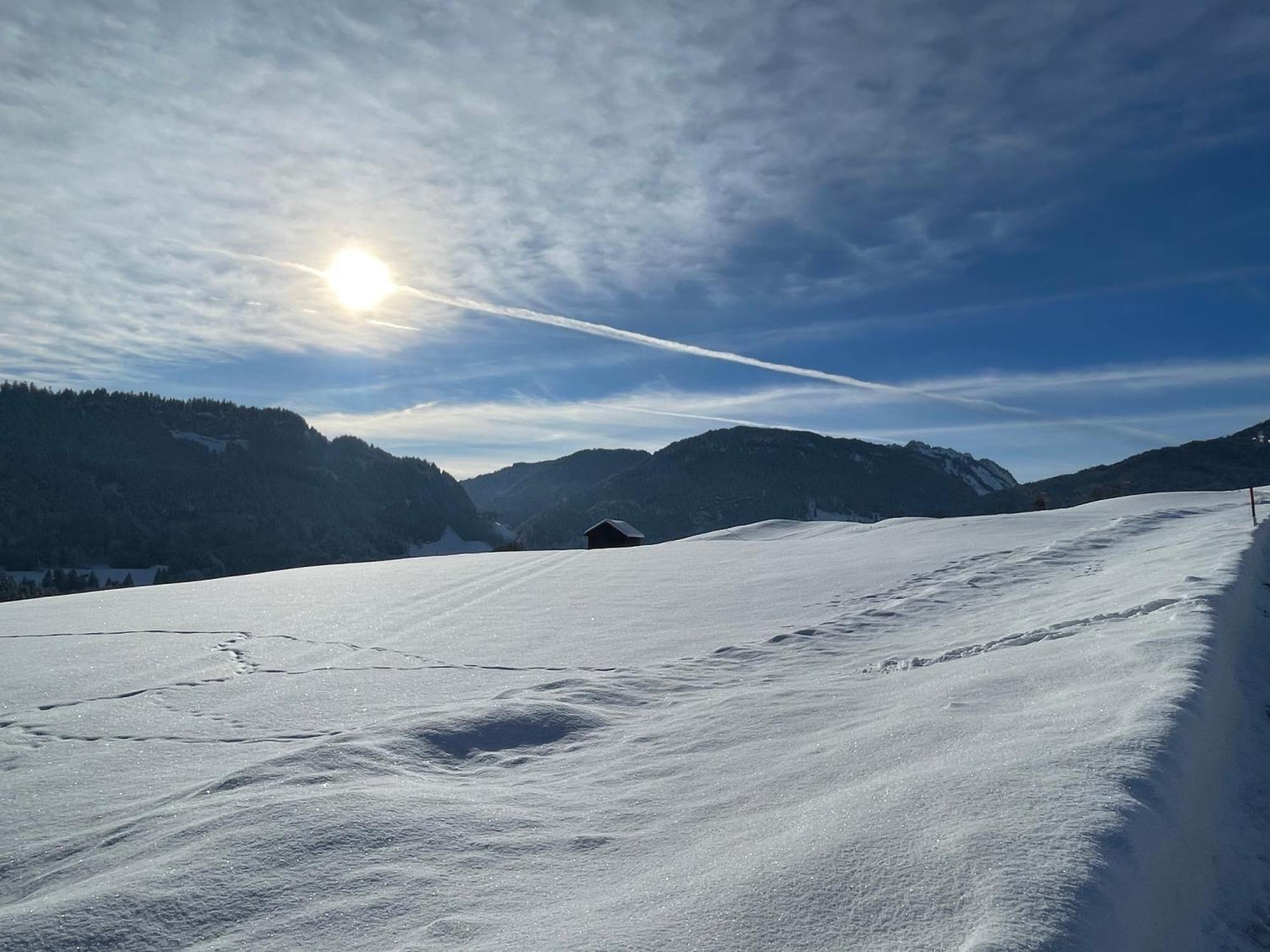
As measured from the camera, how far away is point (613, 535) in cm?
3347

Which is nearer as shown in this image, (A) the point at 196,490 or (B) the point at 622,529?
(B) the point at 622,529

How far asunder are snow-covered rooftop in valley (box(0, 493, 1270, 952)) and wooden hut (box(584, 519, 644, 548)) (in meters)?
25.9

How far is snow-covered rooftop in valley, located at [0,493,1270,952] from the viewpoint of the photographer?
1.89m

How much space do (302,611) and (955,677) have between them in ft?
24.8

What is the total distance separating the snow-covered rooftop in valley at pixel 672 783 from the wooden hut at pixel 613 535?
2594 cm

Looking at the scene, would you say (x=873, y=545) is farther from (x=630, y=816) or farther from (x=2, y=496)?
(x=2, y=496)

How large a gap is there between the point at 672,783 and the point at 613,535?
3036 centimetres

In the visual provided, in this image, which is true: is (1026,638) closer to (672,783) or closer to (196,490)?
(672,783)

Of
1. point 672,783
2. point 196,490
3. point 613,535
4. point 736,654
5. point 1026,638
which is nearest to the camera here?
point 672,783

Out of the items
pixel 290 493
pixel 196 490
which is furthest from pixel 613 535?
pixel 290 493

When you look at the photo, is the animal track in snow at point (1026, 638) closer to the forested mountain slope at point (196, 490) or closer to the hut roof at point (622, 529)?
the hut roof at point (622, 529)

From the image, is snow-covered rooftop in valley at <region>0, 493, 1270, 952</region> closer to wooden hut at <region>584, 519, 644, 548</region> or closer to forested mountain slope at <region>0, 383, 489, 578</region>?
wooden hut at <region>584, 519, 644, 548</region>

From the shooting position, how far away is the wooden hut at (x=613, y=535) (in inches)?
1300

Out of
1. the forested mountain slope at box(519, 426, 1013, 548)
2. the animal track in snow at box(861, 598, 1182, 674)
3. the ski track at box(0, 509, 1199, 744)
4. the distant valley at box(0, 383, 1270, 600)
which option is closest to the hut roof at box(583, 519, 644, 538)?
the ski track at box(0, 509, 1199, 744)
